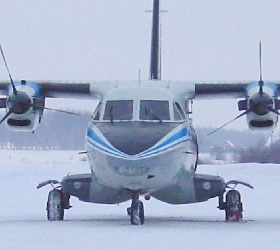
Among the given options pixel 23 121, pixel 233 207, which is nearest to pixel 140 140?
pixel 233 207

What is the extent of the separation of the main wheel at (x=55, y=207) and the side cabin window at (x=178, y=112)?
2750 mm

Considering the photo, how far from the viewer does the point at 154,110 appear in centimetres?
1471

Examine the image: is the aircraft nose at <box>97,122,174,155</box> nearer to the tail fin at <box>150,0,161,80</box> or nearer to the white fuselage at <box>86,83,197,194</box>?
the white fuselage at <box>86,83,197,194</box>

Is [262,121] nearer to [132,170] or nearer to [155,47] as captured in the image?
[132,170]

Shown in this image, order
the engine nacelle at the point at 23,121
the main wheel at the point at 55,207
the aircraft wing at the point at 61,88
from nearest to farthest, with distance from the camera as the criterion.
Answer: the main wheel at the point at 55,207 < the engine nacelle at the point at 23,121 < the aircraft wing at the point at 61,88

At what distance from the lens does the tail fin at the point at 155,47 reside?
20645mm

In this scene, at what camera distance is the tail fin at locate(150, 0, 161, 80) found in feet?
67.7

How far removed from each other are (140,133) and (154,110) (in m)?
1.02

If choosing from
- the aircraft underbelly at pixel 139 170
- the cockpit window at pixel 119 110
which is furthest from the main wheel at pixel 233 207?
the cockpit window at pixel 119 110

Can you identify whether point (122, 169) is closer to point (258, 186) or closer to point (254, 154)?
point (258, 186)

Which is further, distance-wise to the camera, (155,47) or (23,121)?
(155,47)

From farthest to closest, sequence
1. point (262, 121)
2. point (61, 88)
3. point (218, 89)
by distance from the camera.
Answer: point (61, 88)
point (218, 89)
point (262, 121)

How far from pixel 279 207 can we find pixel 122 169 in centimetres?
762

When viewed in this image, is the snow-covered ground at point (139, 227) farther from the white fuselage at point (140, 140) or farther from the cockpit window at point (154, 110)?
Answer: the cockpit window at point (154, 110)
